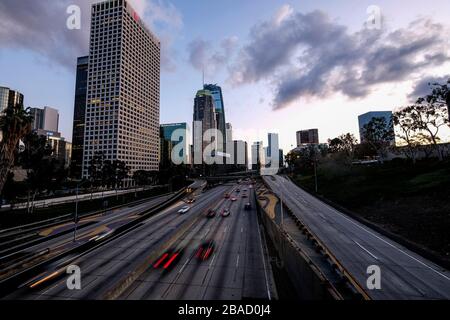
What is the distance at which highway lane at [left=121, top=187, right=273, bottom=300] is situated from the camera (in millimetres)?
16375

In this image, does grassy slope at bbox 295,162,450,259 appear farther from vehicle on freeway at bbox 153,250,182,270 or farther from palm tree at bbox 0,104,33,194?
palm tree at bbox 0,104,33,194

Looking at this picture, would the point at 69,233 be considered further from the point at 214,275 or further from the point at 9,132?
the point at 214,275

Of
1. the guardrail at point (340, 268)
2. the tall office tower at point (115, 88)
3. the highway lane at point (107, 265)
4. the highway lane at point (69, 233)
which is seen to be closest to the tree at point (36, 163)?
the highway lane at point (69, 233)

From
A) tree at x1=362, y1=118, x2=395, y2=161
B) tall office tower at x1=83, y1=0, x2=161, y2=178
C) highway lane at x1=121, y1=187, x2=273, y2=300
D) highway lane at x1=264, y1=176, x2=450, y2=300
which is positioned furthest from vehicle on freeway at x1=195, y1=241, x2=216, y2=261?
tall office tower at x1=83, y1=0, x2=161, y2=178

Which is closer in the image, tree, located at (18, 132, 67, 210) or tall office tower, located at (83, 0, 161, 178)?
tree, located at (18, 132, 67, 210)

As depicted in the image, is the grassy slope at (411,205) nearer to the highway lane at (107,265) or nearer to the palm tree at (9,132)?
the highway lane at (107,265)

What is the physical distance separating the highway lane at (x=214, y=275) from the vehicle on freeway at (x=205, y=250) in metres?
0.24

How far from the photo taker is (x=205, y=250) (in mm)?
25469

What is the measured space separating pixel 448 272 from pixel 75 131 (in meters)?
234

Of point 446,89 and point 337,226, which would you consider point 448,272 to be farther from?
point 446,89

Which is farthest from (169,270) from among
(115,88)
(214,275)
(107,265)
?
(115,88)

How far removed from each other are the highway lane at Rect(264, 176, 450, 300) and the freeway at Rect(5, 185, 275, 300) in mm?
7834

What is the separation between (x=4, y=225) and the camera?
36.2m

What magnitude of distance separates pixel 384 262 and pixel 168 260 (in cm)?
2112
